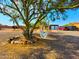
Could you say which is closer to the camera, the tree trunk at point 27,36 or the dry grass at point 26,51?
the dry grass at point 26,51

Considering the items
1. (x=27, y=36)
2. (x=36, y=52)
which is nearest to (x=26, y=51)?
(x=36, y=52)

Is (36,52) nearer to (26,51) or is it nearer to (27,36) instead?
(26,51)

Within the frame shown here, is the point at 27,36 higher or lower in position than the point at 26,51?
higher

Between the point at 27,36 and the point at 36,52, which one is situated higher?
the point at 27,36

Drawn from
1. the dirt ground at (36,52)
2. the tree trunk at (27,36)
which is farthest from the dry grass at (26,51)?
the tree trunk at (27,36)

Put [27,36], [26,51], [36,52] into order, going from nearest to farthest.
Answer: [36,52], [26,51], [27,36]

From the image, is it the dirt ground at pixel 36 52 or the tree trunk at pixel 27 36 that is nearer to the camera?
the dirt ground at pixel 36 52

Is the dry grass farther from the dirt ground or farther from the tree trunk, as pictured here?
the tree trunk

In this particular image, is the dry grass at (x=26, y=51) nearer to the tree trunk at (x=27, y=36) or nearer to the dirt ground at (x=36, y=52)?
the dirt ground at (x=36, y=52)

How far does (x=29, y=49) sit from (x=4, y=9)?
3.82 meters

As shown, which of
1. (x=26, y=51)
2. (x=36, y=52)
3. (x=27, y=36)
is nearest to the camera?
(x=36, y=52)

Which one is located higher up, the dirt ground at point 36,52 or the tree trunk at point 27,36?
the tree trunk at point 27,36

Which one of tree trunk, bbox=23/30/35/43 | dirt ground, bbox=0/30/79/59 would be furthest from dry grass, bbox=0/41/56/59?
tree trunk, bbox=23/30/35/43

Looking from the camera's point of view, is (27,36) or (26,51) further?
(27,36)
